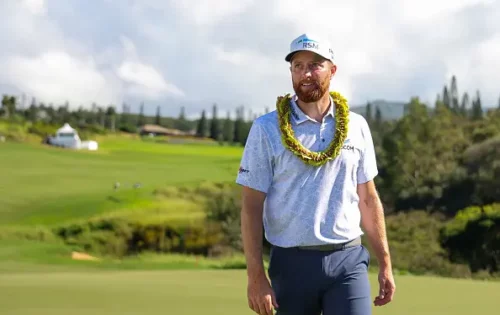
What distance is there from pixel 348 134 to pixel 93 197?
45.7m

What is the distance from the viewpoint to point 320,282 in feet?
12.4

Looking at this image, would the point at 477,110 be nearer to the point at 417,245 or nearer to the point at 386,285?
the point at 417,245

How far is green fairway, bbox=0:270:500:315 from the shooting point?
26.8ft

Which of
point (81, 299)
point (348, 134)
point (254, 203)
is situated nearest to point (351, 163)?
point (348, 134)

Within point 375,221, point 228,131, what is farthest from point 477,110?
point 375,221

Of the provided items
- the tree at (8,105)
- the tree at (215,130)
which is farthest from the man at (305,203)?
the tree at (215,130)

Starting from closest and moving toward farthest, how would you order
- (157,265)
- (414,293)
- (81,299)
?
(81,299) < (414,293) < (157,265)

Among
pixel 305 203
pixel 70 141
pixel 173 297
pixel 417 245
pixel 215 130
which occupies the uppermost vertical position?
pixel 215 130

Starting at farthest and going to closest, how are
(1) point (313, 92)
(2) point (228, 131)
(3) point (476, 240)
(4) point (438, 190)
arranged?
1. (2) point (228, 131)
2. (4) point (438, 190)
3. (3) point (476, 240)
4. (1) point (313, 92)

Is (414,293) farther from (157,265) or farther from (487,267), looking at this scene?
(487,267)

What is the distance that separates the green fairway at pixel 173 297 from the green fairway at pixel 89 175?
107 ft

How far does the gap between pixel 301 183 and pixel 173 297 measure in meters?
5.62

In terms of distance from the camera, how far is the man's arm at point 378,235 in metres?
4.00

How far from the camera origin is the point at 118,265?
1678 cm
